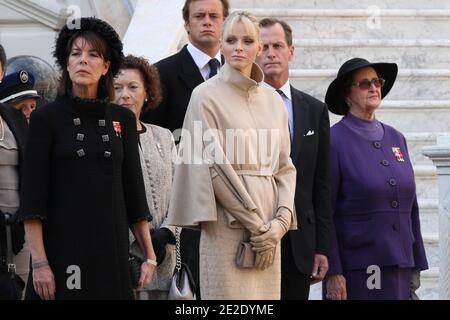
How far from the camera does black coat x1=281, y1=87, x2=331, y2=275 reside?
7.78 metres

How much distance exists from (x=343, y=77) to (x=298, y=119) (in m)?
0.55

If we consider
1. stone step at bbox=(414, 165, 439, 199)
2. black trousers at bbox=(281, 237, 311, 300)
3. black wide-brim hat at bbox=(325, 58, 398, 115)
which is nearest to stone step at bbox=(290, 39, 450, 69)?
stone step at bbox=(414, 165, 439, 199)

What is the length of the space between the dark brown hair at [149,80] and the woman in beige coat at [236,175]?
0.77m

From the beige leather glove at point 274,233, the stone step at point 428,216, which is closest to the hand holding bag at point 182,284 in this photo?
the beige leather glove at point 274,233

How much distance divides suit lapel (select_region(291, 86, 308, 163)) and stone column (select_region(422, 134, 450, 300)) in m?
0.95

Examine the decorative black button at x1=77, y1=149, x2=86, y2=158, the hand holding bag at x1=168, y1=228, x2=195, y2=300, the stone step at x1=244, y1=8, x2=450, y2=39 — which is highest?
the stone step at x1=244, y1=8, x2=450, y2=39

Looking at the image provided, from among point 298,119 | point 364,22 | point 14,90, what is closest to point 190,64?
point 298,119

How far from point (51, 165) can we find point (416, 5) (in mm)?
6734

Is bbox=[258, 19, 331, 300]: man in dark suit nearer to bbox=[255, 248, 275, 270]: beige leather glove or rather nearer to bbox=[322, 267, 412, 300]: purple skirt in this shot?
bbox=[322, 267, 412, 300]: purple skirt

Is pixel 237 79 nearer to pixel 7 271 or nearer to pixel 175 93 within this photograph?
pixel 175 93

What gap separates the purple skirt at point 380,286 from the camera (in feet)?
26.4

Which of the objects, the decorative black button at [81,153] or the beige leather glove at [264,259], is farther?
the beige leather glove at [264,259]

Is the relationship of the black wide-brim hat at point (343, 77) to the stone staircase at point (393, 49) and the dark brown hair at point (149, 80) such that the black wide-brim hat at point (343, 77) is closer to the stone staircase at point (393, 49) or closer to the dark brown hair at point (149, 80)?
the dark brown hair at point (149, 80)

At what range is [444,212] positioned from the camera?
8609 millimetres
